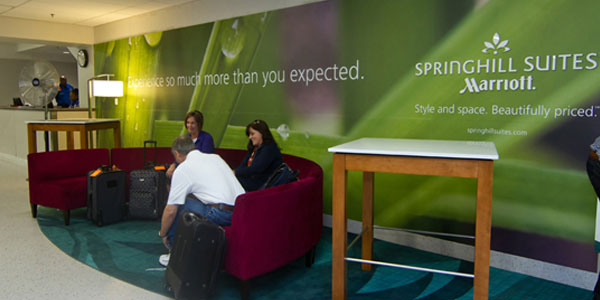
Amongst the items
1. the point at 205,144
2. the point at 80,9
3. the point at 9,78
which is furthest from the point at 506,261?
the point at 9,78

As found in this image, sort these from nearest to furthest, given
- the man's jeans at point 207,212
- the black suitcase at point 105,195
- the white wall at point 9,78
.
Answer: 1. the man's jeans at point 207,212
2. the black suitcase at point 105,195
3. the white wall at point 9,78

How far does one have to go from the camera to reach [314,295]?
10.00ft

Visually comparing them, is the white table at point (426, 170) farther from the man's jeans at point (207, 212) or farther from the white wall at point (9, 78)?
the white wall at point (9, 78)

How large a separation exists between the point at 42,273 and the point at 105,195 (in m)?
1.32

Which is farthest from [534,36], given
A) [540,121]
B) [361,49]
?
[361,49]

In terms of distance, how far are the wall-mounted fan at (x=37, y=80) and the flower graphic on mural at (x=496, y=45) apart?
6.34 m

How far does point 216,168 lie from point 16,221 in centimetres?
317

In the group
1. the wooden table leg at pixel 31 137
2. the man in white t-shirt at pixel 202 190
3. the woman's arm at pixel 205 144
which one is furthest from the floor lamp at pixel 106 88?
the man in white t-shirt at pixel 202 190

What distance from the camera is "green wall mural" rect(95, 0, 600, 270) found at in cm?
321

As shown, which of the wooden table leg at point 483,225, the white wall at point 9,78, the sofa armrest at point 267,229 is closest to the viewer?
the wooden table leg at point 483,225

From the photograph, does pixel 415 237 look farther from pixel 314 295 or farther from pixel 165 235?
pixel 165 235

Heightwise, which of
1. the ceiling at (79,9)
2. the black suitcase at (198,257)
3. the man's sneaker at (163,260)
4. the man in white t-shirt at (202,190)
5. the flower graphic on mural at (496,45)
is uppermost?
the ceiling at (79,9)

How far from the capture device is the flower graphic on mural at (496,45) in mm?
3426

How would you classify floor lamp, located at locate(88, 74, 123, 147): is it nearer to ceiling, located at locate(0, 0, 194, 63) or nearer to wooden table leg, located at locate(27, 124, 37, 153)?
wooden table leg, located at locate(27, 124, 37, 153)
